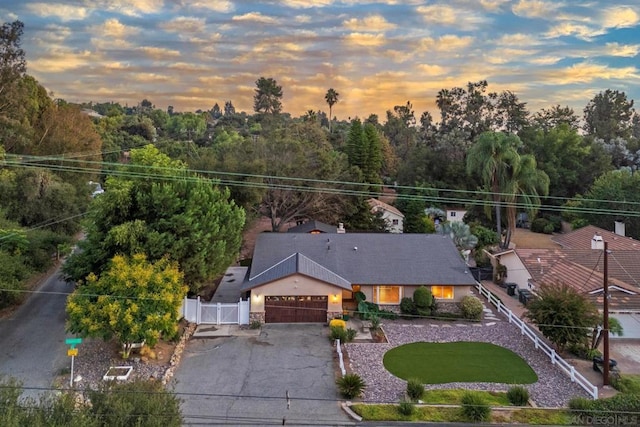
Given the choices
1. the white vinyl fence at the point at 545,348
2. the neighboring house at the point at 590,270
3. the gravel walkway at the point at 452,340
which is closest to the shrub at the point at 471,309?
the gravel walkway at the point at 452,340

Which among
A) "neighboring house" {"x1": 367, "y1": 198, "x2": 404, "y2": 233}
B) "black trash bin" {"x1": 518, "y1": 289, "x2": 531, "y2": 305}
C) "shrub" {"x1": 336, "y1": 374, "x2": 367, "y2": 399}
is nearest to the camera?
"shrub" {"x1": 336, "y1": 374, "x2": 367, "y2": 399}

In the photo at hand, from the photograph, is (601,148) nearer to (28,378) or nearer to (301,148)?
(301,148)

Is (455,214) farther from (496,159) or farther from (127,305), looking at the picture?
(127,305)

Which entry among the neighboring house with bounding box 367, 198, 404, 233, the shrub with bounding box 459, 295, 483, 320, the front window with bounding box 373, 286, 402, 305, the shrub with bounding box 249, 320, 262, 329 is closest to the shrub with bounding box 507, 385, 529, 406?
the shrub with bounding box 459, 295, 483, 320

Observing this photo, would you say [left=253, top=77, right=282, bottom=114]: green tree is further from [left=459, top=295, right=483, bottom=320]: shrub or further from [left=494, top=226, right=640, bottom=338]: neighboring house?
[left=459, top=295, right=483, bottom=320]: shrub

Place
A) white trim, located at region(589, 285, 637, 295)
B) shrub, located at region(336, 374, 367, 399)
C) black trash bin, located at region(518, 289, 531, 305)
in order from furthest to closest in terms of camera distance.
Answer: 1. black trash bin, located at region(518, 289, 531, 305)
2. white trim, located at region(589, 285, 637, 295)
3. shrub, located at region(336, 374, 367, 399)

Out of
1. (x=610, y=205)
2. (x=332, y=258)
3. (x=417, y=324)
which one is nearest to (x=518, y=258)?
(x=417, y=324)

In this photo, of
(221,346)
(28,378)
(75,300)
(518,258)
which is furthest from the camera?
(518,258)
